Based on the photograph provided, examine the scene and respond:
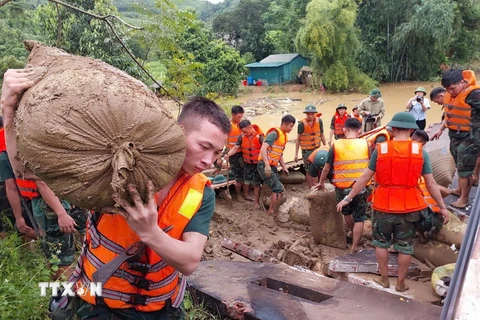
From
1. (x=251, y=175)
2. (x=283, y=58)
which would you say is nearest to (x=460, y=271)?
(x=251, y=175)

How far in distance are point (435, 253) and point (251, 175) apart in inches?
143

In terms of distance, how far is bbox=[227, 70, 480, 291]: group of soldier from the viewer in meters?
4.03

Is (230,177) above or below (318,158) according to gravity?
below

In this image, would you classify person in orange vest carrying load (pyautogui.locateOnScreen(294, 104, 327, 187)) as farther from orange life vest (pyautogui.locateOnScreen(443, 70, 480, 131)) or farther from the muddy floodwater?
the muddy floodwater

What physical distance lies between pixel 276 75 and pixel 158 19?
2878 cm

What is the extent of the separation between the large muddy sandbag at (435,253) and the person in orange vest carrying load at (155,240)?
3.63 m

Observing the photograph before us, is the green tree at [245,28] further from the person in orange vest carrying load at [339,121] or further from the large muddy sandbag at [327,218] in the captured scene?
the large muddy sandbag at [327,218]

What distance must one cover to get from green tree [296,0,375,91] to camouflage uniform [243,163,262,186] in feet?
68.7

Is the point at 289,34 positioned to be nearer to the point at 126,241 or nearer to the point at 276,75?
the point at 276,75

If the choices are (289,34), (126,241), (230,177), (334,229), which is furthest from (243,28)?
(126,241)

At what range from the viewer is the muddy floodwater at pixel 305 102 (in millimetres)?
22562

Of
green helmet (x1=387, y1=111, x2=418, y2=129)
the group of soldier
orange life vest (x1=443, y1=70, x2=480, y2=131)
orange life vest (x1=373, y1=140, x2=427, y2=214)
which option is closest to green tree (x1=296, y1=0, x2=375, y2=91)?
the group of soldier

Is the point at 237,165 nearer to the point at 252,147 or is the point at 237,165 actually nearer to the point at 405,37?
the point at 252,147

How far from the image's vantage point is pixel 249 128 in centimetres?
741
